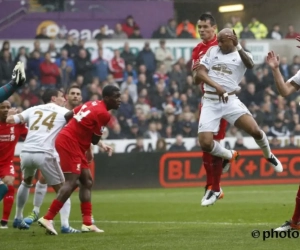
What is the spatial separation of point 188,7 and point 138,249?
17329 millimetres

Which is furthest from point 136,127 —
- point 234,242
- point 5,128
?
point 234,242

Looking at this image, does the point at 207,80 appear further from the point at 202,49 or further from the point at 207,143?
the point at 207,143

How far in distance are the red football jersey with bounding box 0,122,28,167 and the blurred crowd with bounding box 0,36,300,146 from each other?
30.5 feet

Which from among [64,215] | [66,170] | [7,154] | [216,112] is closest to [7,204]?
[7,154]

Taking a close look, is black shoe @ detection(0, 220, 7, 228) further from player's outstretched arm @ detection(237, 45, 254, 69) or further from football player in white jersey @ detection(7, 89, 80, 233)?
player's outstretched arm @ detection(237, 45, 254, 69)

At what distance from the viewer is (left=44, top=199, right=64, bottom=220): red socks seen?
12.2 m

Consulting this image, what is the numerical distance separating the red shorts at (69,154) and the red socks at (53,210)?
0.48 metres

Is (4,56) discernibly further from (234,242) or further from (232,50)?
(234,242)

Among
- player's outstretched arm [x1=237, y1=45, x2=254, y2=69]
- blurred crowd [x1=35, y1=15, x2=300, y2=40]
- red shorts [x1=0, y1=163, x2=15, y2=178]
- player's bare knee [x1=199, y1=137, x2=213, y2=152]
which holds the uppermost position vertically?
blurred crowd [x1=35, y1=15, x2=300, y2=40]

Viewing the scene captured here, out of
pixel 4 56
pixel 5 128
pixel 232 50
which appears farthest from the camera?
pixel 4 56

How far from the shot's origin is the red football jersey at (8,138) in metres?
14.4

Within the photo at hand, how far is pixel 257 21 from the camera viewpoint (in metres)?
27.8

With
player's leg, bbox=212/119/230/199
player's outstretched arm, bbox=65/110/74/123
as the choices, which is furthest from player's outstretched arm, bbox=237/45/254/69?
player's outstretched arm, bbox=65/110/74/123

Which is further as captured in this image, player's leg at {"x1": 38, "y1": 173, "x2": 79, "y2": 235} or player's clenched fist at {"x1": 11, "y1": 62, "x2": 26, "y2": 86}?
player's leg at {"x1": 38, "y1": 173, "x2": 79, "y2": 235}
